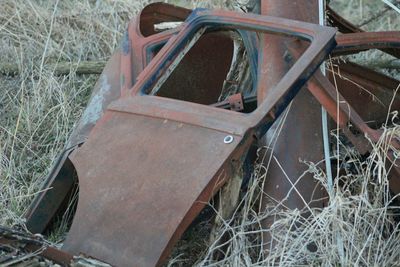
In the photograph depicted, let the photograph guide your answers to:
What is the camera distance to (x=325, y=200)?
3252 millimetres

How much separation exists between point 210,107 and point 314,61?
457 millimetres

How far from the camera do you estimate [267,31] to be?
3.32 m

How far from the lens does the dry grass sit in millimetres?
3018

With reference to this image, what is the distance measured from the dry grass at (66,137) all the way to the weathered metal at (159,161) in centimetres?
32

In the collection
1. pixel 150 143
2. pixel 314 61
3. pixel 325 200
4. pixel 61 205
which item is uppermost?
pixel 314 61

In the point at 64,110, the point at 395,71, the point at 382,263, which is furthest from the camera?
the point at 395,71

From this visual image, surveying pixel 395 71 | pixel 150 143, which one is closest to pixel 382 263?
pixel 150 143

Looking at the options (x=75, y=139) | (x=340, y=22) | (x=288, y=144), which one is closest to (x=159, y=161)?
(x=288, y=144)

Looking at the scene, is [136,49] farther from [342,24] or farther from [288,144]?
[342,24]

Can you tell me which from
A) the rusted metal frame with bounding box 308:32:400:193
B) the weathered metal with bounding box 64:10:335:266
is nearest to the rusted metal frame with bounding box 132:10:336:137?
the weathered metal with bounding box 64:10:335:266

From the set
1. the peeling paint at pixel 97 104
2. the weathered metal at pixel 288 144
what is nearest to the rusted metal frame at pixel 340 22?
the weathered metal at pixel 288 144

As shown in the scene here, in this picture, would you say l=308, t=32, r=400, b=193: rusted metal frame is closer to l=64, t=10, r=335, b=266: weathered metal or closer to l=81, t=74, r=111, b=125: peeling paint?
l=64, t=10, r=335, b=266: weathered metal

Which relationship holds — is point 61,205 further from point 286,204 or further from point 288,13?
point 288,13

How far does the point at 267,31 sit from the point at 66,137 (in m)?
1.68
